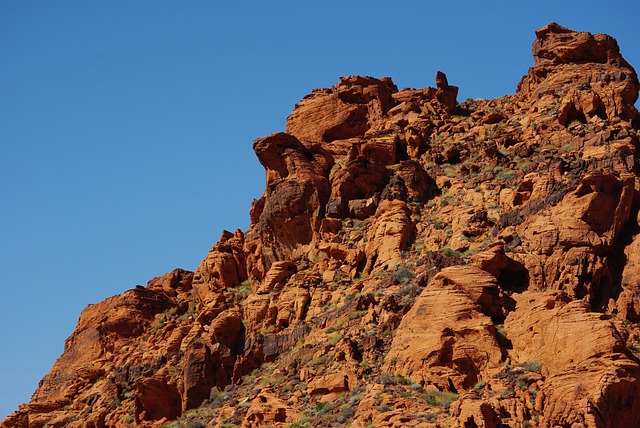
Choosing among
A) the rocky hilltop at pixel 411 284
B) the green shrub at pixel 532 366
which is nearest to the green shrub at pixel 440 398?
the rocky hilltop at pixel 411 284

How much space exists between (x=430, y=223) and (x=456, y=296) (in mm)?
14651

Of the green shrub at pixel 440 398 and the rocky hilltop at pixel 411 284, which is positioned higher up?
the rocky hilltop at pixel 411 284

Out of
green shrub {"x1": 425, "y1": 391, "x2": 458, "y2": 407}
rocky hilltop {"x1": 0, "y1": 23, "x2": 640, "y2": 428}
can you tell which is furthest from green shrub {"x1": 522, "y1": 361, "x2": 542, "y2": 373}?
green shrub {"x1": 425, "y1": 391, "x2": 458, "y2": 407}

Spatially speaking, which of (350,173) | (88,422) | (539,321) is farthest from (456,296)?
(88,422)

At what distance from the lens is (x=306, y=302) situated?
282 feet

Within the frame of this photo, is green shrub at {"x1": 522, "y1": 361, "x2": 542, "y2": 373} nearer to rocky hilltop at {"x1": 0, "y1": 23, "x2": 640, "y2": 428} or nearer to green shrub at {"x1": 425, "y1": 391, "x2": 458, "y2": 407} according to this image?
rocky hilltop at {"x1": 0, "y1": 23, "x2": 640, "y2": 428}

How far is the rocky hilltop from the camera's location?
67812 mm

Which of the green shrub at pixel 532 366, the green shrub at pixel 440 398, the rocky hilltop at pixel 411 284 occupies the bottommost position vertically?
the green shrub at pixel 440 398

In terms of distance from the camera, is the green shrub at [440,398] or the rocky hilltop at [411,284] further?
the rocky hilltop at [411,284]

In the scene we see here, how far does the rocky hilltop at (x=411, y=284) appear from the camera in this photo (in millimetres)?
67812

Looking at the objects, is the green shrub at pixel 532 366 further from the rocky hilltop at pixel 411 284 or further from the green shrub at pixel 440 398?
the green shrub at pixel 440 398

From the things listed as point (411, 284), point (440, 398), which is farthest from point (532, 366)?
point (411, 284)

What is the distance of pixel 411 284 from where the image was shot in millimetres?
78625

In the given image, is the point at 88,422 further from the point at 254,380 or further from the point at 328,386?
the point at 328,386
